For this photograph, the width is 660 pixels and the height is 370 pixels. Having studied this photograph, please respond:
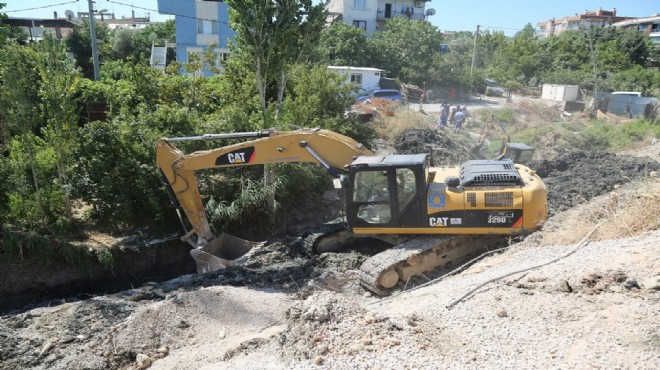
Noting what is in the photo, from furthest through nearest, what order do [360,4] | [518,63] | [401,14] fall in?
[401,14], [360,4], [518,63]

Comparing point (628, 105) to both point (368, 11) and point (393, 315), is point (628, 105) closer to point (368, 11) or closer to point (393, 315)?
point (393, 315)

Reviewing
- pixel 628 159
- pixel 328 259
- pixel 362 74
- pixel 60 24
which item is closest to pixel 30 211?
pixel 328 259

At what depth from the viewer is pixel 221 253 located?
9.64 m

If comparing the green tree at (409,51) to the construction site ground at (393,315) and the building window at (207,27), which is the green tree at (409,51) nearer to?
the building window at (207,27)

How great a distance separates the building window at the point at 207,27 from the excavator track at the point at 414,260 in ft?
87.4

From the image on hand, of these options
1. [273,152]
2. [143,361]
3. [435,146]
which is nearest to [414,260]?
[273,152]

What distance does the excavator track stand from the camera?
24.6 ft

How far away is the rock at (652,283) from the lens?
527 cm

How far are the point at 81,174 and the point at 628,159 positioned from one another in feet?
45.8

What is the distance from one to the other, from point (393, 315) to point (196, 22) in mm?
29108

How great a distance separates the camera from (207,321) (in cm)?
664

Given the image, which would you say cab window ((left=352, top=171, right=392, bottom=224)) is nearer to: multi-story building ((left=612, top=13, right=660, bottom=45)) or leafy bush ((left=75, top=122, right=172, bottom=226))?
leafy bush ((left=75, top=122, right=172, bottom=226))

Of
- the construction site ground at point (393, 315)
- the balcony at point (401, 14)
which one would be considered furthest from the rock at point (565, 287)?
the balcony at point (401, 14)

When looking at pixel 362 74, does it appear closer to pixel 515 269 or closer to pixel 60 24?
pixel 60 24
